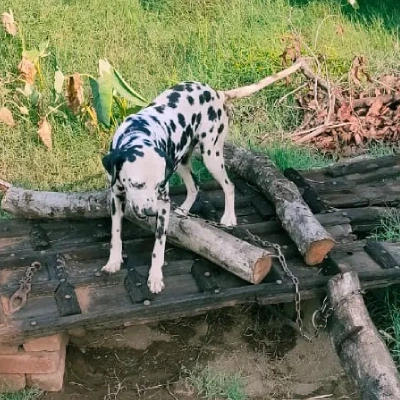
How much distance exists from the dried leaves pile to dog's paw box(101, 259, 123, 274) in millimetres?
3655

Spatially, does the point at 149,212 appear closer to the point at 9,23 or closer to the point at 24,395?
the point at 24,395

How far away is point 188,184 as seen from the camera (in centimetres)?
571

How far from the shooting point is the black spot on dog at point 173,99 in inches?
204

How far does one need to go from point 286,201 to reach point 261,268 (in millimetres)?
895

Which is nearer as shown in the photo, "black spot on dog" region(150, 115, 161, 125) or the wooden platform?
the wooden platform

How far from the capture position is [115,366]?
504 centimetres

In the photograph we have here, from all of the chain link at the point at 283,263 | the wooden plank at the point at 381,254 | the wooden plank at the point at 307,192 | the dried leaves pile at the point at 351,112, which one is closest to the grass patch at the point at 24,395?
the chain link at the point at 283,263

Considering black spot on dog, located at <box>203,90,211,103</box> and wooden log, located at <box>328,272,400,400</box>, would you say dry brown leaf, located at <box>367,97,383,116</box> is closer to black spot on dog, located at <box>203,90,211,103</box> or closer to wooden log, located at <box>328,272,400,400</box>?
black spot on dog, located at <box>203,90,211,103</box>

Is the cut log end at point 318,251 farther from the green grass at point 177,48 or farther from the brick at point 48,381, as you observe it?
the green grass at point 177,48

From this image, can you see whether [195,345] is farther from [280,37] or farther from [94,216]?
[280,37]

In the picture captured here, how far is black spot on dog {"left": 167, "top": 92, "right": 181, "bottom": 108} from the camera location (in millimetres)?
5191

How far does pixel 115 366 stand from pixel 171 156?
4.84 feet

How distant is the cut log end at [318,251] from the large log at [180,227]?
1.10ft

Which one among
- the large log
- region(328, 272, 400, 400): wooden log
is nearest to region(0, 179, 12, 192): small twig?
the large log
